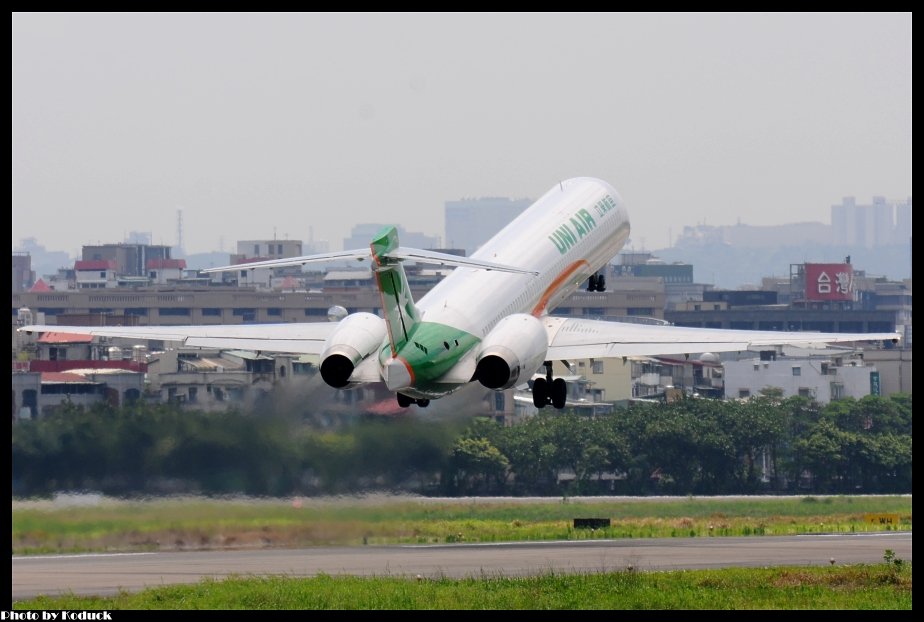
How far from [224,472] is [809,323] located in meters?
149

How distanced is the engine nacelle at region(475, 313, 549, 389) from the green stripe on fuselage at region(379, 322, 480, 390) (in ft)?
2.03

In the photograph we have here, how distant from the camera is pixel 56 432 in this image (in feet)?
158

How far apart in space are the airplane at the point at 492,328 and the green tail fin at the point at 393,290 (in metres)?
0.03

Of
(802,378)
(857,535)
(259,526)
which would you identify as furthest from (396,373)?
(802,378)

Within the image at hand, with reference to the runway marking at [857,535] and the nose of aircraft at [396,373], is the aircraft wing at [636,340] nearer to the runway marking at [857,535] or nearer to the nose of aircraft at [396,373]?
the nose of aircraft at [396,373]

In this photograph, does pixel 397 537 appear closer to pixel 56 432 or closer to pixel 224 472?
pixel 224 472

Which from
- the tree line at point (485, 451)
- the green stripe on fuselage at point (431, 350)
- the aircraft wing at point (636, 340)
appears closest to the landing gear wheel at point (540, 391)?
the aircraft wing at point (636, 340)

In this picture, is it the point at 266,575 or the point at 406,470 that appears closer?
the point at 266,575

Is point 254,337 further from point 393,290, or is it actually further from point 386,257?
point 386,257

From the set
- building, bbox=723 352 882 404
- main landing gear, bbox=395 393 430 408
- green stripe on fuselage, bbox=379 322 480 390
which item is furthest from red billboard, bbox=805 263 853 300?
green stripe on fuselage, bbox=379 322 480 390

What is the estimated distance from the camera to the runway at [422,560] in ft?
146
